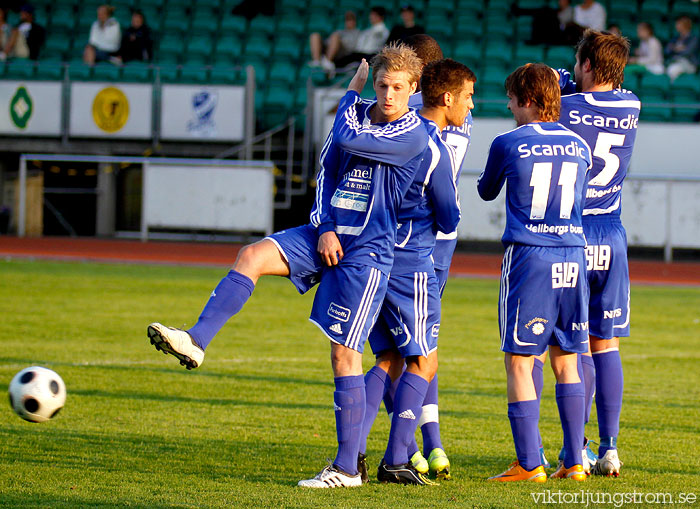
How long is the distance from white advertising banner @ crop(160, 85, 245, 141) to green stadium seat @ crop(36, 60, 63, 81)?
7.83 feet

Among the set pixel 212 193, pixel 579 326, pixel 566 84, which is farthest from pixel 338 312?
pixel 212 193

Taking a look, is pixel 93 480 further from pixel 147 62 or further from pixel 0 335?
pixel 147 62

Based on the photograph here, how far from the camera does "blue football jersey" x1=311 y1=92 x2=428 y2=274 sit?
442 cm

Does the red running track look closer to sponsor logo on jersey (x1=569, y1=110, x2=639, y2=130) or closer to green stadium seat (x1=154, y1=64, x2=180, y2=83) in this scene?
green stadium seat (x1=154, y1=64, x2=180, y2=83)

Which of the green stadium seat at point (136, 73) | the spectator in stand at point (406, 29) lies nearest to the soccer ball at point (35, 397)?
the spectator in stand at point (406, 29)

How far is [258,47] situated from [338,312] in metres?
17.9

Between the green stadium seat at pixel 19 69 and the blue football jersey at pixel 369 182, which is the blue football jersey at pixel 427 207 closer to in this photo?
Answer: the blue football jersey at pixel 369 182

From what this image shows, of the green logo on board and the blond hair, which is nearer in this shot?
the blond hair

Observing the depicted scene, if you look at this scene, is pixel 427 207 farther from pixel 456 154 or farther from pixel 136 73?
pixel 136 73

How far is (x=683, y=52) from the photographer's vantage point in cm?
2008

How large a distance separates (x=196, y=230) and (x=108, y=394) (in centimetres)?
1311

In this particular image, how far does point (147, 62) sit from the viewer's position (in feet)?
67.4

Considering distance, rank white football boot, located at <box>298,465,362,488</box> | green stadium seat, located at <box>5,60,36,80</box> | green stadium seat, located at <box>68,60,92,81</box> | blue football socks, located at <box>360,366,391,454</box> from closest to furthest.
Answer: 1. white football boot, located at <box>298,465,362,488</box>
2. blue football socks, located at <box>360,366,391,454</box>
3. green stadium seat, located at <box>68,60,92,81</box>
4. green stadium seat, located at <box>5,60,36,80</box>

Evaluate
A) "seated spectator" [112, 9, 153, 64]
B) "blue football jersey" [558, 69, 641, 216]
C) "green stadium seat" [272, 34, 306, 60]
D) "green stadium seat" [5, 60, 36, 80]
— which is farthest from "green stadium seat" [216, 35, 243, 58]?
"blue football jersey" [558, 69, 641, 216]
